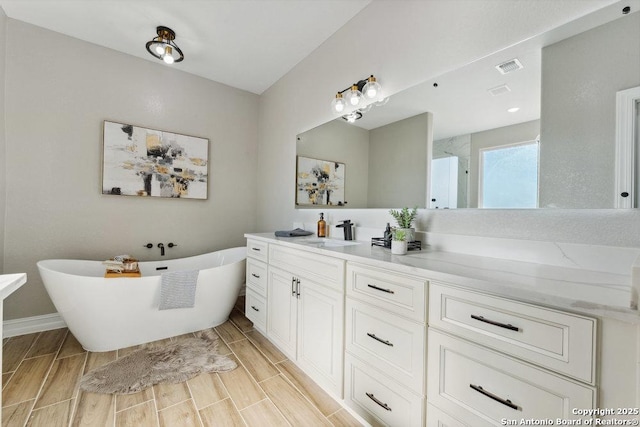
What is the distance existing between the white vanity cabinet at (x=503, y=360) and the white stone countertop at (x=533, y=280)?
0.17 feet

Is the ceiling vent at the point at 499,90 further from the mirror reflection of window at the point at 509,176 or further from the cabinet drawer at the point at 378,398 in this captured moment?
the cabinet drawer at the point at 378,398

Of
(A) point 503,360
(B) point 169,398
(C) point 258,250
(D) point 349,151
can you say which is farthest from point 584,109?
(B) point 169,398

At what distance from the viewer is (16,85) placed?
228 centimetres

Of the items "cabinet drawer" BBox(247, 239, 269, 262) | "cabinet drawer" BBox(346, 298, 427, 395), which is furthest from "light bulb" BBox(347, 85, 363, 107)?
"cabinet drawer" BBox(346, 298, 427, 395)

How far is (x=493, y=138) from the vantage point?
136cm

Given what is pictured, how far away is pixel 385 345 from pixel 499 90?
1429mm

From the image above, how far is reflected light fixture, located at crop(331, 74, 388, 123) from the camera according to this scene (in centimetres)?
191

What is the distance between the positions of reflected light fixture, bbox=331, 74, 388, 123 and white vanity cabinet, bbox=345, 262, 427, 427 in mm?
1290

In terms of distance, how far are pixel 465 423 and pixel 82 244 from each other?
10.9 feet

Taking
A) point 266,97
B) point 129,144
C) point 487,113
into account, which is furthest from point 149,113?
point 487,113

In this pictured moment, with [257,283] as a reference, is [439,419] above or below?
below

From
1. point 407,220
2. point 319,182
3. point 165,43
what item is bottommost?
point 407,220

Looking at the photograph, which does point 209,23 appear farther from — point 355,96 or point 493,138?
point 493,138

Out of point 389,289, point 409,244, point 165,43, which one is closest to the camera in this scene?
point 389,289
